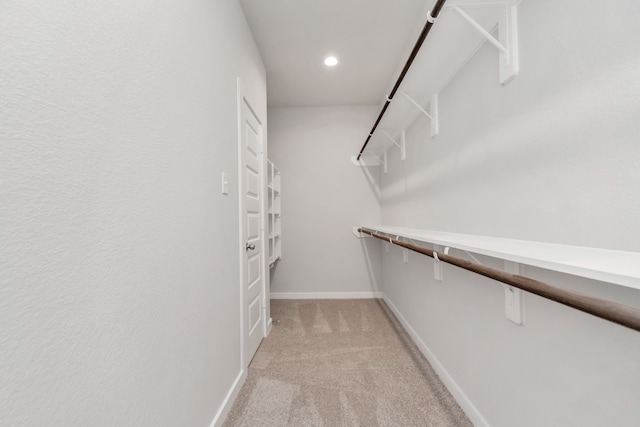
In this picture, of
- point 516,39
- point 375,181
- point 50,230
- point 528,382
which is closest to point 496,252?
point 528,382

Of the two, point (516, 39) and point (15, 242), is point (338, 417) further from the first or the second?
point (516, 39)

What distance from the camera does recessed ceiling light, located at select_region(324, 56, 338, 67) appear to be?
263 cm

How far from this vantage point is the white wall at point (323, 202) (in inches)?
147

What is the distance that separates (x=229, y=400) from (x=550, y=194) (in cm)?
174

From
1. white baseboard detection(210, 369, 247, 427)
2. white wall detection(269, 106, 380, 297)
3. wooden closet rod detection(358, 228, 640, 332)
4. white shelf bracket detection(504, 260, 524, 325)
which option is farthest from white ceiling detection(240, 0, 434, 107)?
white baseboard detection(210, 369, 247, 427)

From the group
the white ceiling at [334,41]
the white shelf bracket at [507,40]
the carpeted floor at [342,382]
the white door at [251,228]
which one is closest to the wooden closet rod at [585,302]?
the white shelf bracket at [507,40]

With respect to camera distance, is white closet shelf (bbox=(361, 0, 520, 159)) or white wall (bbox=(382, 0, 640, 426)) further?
white closet shelf (bbox=(361, 0, 520, 159))

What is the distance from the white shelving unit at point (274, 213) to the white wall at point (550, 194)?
75.7 inches

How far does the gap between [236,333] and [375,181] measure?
102 inches

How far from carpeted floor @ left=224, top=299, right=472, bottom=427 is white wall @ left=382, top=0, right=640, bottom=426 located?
0.25m

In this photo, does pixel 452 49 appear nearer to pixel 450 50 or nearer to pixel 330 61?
pixel 450 50

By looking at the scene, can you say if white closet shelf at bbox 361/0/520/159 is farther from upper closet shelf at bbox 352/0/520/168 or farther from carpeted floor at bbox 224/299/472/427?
carpeted floor at bbox 224/299/472/427

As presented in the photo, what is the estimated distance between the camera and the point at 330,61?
267cm

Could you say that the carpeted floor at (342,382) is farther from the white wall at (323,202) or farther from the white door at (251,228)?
the white wall at (323,202)
